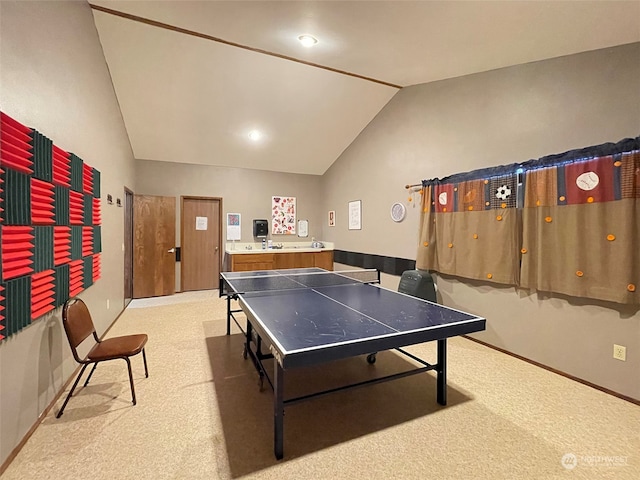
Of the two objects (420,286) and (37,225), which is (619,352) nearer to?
(420,286)

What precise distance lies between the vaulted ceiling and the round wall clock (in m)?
1.63

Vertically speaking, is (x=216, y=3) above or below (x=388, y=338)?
above

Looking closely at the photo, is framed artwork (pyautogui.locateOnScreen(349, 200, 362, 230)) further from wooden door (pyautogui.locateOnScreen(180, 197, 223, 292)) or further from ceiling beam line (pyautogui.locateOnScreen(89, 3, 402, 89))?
wooden door (pyautogui.locateOnScreen(180, 197, 223, 292))

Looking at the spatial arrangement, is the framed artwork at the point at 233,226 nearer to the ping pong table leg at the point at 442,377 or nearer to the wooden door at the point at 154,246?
the wooden door at the point at 154,246

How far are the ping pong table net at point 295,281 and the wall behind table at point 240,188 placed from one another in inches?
115

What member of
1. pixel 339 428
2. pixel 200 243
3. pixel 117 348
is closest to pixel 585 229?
pixel 339 428

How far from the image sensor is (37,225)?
6.37ft

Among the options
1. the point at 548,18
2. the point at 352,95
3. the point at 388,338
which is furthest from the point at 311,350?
the point at 352,95

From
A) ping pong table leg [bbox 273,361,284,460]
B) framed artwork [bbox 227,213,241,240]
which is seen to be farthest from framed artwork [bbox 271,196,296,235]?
ping pong table leg [bbox 273,361,284,460]

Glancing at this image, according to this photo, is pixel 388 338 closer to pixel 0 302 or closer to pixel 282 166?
pixel 0 302

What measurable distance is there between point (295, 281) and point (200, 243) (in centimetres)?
365

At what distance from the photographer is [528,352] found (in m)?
2.96

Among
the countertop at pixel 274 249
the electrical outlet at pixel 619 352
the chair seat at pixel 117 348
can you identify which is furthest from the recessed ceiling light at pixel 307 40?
the countertop at pixel 274 249

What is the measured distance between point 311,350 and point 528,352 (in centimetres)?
265
